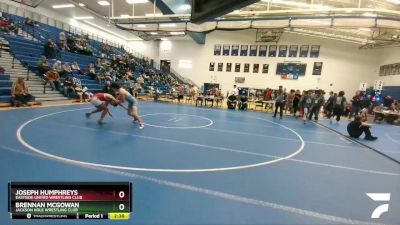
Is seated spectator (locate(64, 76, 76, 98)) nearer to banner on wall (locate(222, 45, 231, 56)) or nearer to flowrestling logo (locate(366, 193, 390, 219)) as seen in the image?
flowrestling logo (locate(366, 193, 390, 219))

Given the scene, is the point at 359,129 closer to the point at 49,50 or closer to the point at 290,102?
the point at 290,102

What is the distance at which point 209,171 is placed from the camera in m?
4.24

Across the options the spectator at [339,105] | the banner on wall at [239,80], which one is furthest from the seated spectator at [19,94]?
the banner on wall at [239,80]

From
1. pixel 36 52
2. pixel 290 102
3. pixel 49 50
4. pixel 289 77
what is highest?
pixel 289 77

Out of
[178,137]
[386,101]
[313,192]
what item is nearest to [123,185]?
[313,192]

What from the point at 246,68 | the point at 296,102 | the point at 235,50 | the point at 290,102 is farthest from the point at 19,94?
the point at 235,50

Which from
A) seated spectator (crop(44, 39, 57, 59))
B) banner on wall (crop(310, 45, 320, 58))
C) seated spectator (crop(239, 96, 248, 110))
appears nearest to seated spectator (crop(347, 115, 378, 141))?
seated spectator (crop(239, 96, 248, 110))

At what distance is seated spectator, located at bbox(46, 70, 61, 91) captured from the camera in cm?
1285

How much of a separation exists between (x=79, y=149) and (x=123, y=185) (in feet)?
9.71

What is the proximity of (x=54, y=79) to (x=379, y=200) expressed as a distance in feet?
47.0

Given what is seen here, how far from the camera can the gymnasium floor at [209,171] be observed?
298 cm

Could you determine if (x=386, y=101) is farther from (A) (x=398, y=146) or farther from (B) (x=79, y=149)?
(B) (x=79, y=149)

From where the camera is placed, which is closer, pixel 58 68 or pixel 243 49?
pixel 58 68
